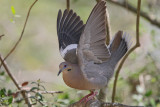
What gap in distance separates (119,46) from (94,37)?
963 mm

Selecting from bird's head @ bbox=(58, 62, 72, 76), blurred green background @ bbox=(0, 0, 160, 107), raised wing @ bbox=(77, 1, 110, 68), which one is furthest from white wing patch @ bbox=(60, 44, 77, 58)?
blurred green background @ bbox=(0, 0, 160, 107)

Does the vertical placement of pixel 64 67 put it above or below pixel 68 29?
below

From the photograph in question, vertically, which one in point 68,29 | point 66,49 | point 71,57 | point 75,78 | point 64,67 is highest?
point 68,29

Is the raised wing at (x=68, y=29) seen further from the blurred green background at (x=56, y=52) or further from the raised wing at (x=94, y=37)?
the blurred green background at (x=56, y=52)

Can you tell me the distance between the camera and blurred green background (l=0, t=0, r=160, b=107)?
5.18 metres

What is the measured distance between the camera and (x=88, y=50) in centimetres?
352

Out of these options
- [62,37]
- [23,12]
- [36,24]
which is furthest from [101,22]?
[36,24]

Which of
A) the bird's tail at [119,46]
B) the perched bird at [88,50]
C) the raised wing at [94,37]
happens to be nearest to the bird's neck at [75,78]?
the perched bird at [88,50]

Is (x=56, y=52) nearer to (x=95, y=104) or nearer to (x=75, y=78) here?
(x=75, y=78)

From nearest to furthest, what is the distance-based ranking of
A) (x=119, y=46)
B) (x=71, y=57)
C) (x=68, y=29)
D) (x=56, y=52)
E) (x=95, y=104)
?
1. (x=95, y=104)
2. (x=71, y=57)
3. (x=68, y=29)
4. (x=119, y=46)
5. (x=56, y=52)

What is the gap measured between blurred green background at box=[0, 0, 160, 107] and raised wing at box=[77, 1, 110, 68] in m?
0.66

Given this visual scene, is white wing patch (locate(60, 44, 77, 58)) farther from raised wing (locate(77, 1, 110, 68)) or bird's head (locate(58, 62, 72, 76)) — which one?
raised wing (locate(77, 1, 110, 68))

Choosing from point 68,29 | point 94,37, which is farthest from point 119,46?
point 94,37

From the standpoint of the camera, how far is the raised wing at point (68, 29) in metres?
3.98
